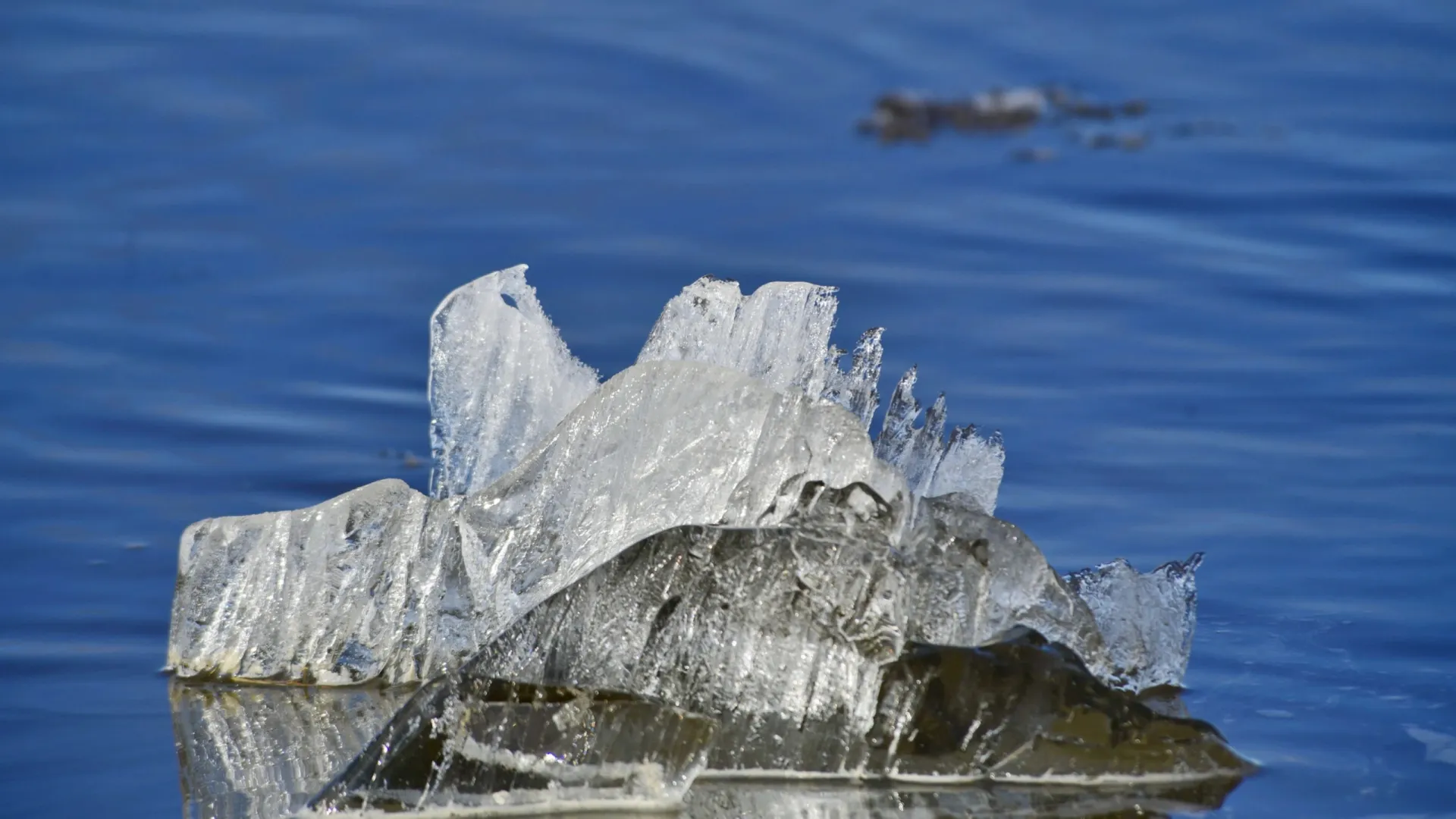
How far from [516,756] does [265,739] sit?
20.7 inches

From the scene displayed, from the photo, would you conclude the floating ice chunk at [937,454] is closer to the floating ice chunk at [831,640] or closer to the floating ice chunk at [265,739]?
the floating ice chunk at [831,640]

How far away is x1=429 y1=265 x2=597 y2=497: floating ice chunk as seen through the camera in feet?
10.9

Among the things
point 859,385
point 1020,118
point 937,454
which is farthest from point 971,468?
point 1020,118

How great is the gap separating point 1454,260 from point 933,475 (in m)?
4.05

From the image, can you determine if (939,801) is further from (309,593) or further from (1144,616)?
(309,593)

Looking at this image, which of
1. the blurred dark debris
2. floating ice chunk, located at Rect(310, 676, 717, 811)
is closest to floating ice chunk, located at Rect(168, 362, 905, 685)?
floating ice chunk, located at Rect(310, 676, 717, 811)

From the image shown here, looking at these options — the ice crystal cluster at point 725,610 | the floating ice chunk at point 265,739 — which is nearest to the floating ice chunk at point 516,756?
the ice crystal cluster at point 725,610

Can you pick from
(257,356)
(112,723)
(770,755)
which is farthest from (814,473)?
(257,356)

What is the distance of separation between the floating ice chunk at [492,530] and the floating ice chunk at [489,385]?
145mm

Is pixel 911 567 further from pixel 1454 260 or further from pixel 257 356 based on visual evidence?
pixel 1454 260

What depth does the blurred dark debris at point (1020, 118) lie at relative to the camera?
840 cm

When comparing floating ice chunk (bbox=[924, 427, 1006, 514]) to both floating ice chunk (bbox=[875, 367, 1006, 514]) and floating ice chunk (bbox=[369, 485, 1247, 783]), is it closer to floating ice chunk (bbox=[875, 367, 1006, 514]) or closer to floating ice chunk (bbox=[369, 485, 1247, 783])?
floating ice chunk (bbox=[875, 367, 1006, 514])

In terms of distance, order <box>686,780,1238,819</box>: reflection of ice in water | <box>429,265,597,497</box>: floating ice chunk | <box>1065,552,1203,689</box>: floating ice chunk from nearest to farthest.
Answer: <box>686,780,1238,819</box>: reflection of ice in water < <box>1065,552,1203,689</box>: floating ice chunk < <box>429,265,597,497</box>: floating ice chunk

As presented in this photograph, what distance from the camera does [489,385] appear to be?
133 inches
